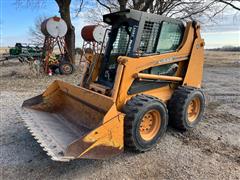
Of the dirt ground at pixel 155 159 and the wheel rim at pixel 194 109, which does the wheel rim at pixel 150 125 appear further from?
the wheel rim at pixel 194 109

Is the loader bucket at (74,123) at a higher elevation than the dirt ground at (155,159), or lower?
higher

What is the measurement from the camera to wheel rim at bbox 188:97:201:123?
188 inches

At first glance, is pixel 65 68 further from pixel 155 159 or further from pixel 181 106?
pixel 155 159

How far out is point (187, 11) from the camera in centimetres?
1986

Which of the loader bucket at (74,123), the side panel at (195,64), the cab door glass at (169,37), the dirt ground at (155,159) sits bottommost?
the dirt ground at (155,159)

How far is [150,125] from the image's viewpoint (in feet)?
13.1

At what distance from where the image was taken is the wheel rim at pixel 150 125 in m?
3.84

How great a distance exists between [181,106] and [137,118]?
1161 mm

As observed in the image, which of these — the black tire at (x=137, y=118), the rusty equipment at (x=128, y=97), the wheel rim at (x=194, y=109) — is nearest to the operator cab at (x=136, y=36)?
the rusty equipment at (x=128, y=97)

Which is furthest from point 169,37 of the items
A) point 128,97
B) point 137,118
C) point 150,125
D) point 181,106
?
point 137,118

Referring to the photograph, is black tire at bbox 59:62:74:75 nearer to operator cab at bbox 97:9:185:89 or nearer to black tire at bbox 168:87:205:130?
operator cab at bbox 97:9:185:89

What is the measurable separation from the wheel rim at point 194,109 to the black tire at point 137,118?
1.10 meters

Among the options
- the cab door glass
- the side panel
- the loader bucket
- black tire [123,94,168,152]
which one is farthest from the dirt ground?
the cab door glass

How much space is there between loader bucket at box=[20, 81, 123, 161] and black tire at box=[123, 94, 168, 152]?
0.18 metres
